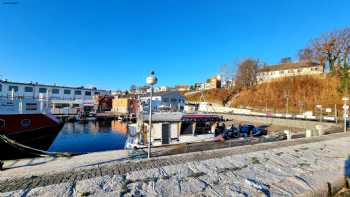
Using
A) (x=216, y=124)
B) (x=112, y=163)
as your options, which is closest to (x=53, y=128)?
(x=112, y=163)

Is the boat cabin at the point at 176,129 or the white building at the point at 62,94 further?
the white building at the point at 62,94

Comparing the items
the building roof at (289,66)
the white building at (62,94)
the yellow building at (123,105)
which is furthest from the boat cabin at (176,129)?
the building roof at (289,66)

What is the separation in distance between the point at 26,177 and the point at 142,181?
11.8 feet

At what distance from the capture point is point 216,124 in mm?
16781

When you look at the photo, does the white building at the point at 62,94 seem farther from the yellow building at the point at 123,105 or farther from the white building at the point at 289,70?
the white building at the point at 289,70

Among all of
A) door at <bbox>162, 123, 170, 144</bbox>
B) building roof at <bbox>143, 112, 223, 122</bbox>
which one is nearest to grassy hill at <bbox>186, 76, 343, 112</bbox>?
building roof at <bbox>143, 112, 223, 122</bbox>

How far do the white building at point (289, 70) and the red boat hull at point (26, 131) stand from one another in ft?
209

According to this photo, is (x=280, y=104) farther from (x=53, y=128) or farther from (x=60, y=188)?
(x=60, y=188)

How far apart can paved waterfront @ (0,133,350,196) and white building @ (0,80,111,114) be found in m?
50.2

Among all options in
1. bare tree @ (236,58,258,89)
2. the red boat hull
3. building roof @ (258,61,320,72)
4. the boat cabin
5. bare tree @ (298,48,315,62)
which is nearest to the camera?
the red boat hull

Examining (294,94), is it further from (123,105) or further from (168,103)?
(123,105)

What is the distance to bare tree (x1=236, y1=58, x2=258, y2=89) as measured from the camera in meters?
70.9

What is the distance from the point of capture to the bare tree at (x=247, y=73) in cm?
7088

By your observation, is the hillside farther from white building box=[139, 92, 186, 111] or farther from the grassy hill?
white building box=[139, 92, 186, 111]
